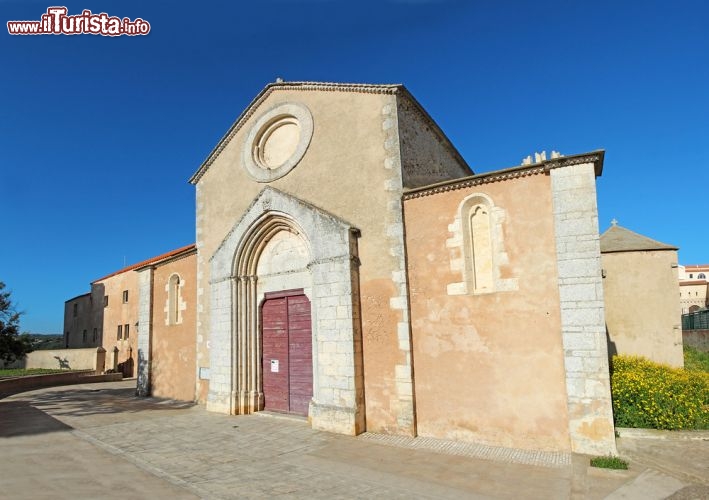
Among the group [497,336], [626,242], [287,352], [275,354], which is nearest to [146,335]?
[275,354]

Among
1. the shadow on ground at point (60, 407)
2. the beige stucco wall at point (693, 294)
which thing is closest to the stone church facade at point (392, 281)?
the shadow on ground at point (60, 407)

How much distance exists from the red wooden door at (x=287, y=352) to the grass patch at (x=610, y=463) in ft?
18.8

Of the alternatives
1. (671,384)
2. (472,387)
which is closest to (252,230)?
(472,387)

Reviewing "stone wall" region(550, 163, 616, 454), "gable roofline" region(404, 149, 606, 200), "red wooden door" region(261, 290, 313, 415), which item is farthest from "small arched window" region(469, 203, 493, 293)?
"red wooden door" region(261, 290, 313, 415)

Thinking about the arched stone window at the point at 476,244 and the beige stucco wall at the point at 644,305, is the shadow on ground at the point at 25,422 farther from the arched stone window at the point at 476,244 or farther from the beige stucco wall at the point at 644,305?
the beige stucco wall at the point at 644,305

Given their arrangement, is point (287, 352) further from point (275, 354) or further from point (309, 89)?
point (309, 89)

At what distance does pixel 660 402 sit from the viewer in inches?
294

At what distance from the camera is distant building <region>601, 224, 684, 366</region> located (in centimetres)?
1499

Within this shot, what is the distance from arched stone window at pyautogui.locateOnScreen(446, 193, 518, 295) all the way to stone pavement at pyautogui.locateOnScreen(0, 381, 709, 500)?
2.78 meters

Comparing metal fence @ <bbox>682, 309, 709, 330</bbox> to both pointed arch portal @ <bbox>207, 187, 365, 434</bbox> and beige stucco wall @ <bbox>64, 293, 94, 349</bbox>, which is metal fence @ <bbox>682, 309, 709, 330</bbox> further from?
beige stucco wall @ <bbox>64, 293, 94, 349</bbox>

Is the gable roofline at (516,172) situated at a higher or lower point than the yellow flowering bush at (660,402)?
higher

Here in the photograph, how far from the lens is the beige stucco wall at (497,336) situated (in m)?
7.25

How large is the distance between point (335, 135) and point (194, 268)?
627 centimetres

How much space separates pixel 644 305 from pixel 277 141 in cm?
1353
